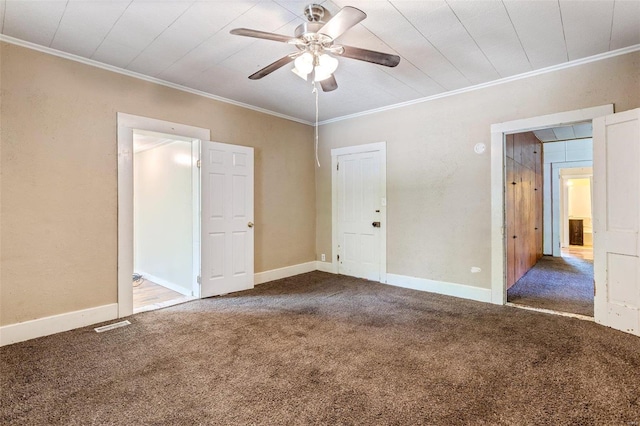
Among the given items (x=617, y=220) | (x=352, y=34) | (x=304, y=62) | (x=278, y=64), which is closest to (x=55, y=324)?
(x=278, y=64)

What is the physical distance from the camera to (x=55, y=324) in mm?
2889

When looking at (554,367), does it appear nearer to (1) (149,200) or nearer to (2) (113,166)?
(2) (113,166)

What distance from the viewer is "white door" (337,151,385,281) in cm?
Answer: 476

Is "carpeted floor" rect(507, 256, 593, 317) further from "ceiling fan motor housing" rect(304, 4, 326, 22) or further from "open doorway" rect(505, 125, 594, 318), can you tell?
"ceiling fan motor housing" rect(304, 4, 326, 22)

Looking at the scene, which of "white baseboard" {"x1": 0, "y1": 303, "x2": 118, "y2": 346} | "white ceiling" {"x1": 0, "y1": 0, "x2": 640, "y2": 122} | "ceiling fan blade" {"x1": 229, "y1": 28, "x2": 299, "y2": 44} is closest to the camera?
"ceiling fan blade" {"x1": 229, "y1": 28, "x2": 299, "y2": 44}

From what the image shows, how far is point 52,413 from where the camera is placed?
69.9 inches

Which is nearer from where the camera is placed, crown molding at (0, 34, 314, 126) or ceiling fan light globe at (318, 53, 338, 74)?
ceiling fan light globe at (318, 53, 338, 74)

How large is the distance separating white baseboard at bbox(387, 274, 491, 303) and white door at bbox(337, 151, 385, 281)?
354 mm

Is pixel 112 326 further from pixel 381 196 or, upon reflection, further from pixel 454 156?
pixel 454 156

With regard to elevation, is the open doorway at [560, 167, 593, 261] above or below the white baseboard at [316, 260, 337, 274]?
above

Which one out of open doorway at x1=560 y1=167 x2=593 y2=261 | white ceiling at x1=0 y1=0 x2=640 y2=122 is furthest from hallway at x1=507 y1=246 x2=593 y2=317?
white ceiling at x1=0 y1=0 x2=640 y2=122

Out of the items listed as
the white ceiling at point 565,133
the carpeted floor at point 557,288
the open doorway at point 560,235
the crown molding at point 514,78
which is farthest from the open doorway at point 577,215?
the crown molding at point 514,78

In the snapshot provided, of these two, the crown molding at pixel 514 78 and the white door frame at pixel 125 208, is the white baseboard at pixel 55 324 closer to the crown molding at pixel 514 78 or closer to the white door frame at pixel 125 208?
the white door frame at pixel 125 208

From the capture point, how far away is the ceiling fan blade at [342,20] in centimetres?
179
